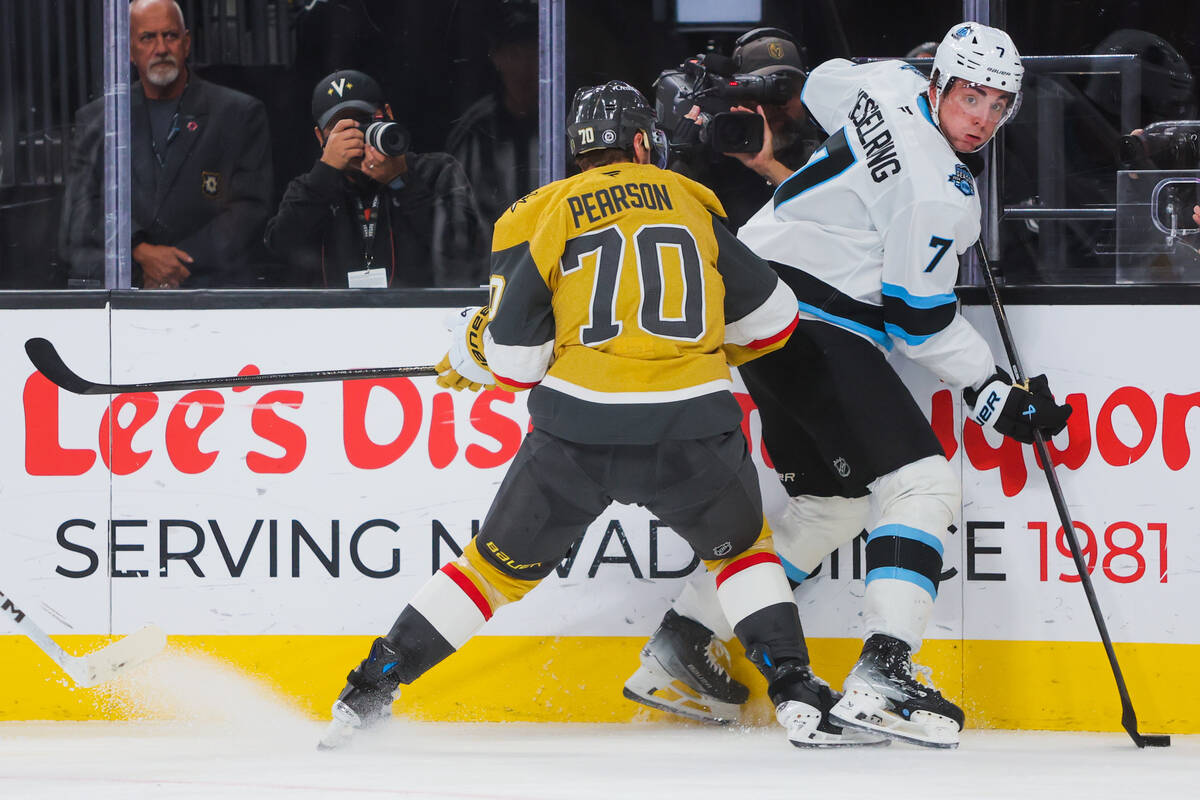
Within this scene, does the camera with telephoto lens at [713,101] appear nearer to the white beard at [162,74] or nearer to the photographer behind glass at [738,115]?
the photographer behind glass at [738,115]

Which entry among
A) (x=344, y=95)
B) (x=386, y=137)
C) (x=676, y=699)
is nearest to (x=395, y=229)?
(x=386, y=137)

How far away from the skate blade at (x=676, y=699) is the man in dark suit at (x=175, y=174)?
47.2 inches

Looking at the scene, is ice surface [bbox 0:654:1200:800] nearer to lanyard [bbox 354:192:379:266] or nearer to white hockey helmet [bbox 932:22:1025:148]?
lanyard [bbox 354:192:379:266]

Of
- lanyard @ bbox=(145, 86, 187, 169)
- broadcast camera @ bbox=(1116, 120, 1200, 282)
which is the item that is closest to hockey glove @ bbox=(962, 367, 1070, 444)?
broadcast camera @ bbox=(1116, 120, 1200, 282)

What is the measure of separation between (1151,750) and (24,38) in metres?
2.74

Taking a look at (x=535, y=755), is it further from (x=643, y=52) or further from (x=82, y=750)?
(x=643, y=52)

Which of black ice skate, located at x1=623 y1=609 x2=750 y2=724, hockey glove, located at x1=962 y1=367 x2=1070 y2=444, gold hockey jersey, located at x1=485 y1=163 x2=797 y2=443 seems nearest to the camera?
gold hockey jersey, located at x1=485 y1=163 x2=797 y2=443

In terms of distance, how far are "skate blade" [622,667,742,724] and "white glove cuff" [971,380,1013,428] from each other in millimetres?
773

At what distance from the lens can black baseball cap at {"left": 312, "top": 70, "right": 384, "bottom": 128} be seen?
315 cm

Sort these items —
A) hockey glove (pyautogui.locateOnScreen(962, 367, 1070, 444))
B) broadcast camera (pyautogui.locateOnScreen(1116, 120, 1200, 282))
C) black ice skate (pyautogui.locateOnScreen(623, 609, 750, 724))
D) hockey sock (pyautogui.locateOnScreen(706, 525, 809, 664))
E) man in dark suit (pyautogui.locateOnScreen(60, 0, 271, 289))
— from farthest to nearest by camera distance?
man in dark suit (pyautogui.locateOnScreen(60, 0, 271, 289)) → broadcast camera (pyautogui.locateOnScreen(1116, 120, 1200, 282)) → black ice skate (pyautogui.locateOnScreen(623, 609, 750, 724)) → hockey glove (pyautogui.locateOnScreen(962, 367, 1070, 444)) → hockey sock (pyautogui.locateOnScreen(706, 525, 809, 664))

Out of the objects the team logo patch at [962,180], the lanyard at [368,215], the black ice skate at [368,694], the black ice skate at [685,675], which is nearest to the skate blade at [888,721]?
the black ice skate at [685,675]

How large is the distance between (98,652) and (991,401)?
70.2 inches

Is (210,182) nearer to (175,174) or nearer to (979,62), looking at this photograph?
(175,174)

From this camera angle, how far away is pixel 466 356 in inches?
104
